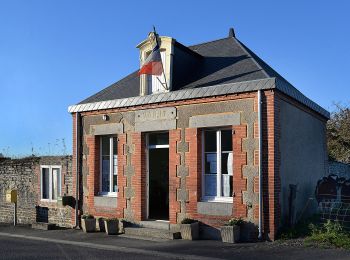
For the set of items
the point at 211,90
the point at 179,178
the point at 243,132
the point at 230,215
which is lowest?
the point at 230,215

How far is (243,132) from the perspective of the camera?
12250 millimetres

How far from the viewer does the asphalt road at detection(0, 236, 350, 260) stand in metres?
10.0

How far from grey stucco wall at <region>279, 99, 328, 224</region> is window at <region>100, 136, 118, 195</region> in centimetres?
572

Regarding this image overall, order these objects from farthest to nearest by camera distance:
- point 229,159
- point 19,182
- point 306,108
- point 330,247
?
point 19,182, point 306,108, point 229,159, point 330,247

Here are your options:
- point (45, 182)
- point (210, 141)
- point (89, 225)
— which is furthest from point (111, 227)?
point (45, 182)

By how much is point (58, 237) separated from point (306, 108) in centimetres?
874

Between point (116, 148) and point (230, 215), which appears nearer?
point (230, 215)

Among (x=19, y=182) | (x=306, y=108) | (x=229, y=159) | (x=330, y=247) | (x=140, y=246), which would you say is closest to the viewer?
(x=330, y=247)

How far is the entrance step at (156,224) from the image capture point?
13.5 m

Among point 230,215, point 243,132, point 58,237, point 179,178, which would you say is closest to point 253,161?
point 243,132

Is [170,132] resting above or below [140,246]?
above

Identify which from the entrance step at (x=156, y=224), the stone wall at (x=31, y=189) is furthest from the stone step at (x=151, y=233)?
the stone wall at (x=31, y=189)

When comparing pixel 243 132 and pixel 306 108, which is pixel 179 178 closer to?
pixel 243 132

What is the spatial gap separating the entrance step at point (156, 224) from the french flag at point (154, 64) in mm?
4545
